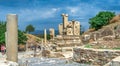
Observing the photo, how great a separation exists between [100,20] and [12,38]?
57873 mm

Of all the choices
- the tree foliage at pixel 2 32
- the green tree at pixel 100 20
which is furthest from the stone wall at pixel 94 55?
the green tree at pixel 100 20

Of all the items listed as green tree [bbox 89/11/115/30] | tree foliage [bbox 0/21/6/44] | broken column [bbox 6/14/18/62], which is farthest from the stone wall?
green tree [bbox 89/11/115/30]

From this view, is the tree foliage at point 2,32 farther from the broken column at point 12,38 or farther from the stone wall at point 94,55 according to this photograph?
the broken column at point 12,38

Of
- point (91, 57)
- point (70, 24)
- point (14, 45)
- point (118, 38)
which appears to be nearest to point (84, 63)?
point (91, 57)

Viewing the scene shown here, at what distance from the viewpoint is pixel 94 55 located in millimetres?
31531

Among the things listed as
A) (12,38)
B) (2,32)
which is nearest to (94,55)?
(12,38)

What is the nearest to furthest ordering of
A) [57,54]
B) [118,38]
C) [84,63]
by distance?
[84,63] < [118,38] < [57,54]

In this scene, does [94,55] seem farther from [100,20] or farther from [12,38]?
[100,20]

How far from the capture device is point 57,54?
4359cm

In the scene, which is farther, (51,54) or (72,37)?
(72,37)

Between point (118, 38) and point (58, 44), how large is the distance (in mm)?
19562

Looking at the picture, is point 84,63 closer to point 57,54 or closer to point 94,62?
point 94,62

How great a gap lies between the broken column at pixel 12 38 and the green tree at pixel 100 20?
188 feet

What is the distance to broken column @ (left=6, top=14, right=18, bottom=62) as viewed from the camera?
57.0ft
